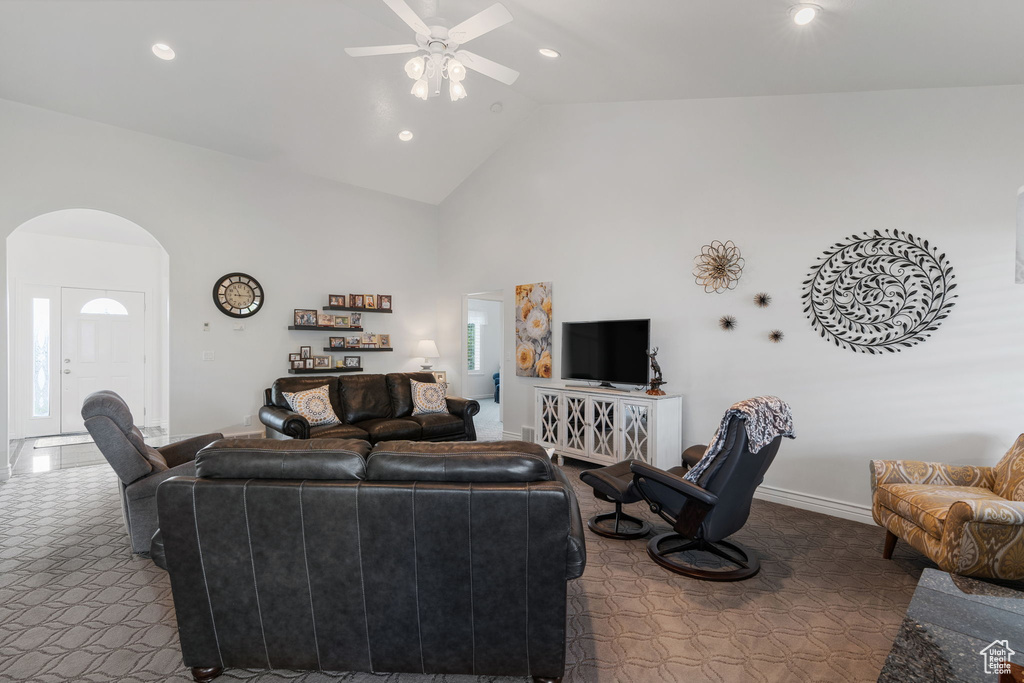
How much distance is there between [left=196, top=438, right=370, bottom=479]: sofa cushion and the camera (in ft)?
5.68

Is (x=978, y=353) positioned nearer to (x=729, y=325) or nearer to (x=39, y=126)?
(x=729, y=325)

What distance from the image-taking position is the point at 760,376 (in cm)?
408

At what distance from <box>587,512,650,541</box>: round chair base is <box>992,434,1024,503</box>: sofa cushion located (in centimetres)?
195

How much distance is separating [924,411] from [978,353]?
1.60ft

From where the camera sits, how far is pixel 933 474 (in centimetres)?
295

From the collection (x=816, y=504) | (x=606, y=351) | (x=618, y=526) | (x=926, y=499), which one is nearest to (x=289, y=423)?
(x=618, y=526)

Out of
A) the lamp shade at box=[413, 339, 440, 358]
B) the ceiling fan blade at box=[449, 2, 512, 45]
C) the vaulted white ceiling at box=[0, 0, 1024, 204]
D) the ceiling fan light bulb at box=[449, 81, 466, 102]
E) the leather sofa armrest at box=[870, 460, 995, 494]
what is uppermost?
the vaulted white ceiling at box=[0, 0, 1024, 204]

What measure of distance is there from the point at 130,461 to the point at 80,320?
17.8ft

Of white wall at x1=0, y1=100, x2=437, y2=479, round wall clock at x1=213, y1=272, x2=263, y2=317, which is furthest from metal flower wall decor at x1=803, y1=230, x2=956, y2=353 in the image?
round wall clock at x1=213, y1=272, x2=263, y2=317

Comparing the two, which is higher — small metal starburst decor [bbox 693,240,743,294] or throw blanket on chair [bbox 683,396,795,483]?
small metal starburst decor [bbox 693,240,743,294]

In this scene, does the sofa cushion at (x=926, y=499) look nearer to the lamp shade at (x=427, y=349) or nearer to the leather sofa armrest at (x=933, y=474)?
the leather sofa armrest at (x=933, y=474)

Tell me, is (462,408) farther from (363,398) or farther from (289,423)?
(289,423)

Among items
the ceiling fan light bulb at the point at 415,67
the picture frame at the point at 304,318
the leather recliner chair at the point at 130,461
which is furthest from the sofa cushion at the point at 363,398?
the ceiling fan light bulb at the point at 415,67

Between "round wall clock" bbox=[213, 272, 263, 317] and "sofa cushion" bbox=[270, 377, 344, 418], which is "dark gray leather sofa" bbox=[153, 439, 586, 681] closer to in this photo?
"sofa cushion" bbox=[270, 377, 344, 418]
